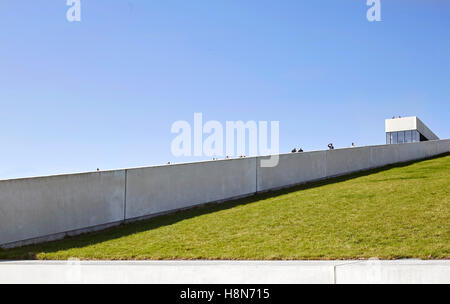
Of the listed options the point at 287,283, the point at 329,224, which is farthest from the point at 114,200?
the point at 287,283

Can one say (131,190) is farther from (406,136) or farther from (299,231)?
(406,136)

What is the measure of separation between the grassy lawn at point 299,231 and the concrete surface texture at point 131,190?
616 mm

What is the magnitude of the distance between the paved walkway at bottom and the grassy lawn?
69cm

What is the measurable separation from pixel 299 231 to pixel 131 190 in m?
6.18

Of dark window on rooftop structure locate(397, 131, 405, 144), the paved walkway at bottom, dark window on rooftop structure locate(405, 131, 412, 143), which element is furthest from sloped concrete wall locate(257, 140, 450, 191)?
dark window on rooftop structure locate(397, 131, 405, 144)

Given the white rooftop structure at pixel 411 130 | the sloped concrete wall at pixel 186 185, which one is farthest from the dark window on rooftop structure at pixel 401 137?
the sloped concrete wall at pixel 186 185

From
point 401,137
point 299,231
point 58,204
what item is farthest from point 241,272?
point 401,137

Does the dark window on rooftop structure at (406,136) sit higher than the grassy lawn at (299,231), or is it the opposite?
the dark window on rooftop structure at (406,136)

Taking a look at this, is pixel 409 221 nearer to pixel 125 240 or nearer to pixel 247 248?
pixel 247 248

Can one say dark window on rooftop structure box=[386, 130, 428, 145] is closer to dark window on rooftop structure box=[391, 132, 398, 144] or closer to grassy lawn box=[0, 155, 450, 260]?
dark window on rooftop structure box=[391, 132, 398, 144]

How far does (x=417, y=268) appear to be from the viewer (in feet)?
16.8

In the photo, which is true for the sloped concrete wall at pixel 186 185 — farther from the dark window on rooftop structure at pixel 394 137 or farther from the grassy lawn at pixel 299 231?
the dark window on rooftop structure at pixel 394 137

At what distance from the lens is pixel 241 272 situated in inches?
221

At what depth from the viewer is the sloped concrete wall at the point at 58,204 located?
972cm
